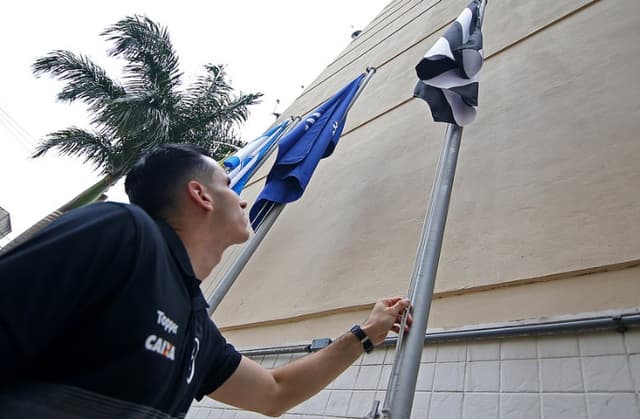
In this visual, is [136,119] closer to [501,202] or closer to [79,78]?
[79,78]

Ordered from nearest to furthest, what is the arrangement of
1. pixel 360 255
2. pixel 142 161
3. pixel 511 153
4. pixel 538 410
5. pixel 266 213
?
pixel 142 161 → pixel 538 410 → pixel 511 153 → pixel 360 255 → pixel 266 213

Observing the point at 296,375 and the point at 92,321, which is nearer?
the point at 92,321

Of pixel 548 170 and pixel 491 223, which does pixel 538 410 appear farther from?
pixel 548 170

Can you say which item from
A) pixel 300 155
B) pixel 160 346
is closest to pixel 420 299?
pixel 160 346

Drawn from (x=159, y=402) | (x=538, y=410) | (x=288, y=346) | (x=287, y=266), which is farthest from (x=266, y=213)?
(x=159, y=402)

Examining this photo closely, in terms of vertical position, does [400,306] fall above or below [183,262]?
below

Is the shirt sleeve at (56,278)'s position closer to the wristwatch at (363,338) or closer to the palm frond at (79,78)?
the wristwatch at (363,338)

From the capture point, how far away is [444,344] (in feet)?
6.96

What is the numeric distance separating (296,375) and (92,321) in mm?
→ 992

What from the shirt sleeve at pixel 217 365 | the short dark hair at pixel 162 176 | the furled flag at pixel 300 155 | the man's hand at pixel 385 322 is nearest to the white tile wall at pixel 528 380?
the man's hand at pixel 385 322

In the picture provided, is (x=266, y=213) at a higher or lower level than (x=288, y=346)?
higher

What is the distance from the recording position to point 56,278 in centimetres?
68

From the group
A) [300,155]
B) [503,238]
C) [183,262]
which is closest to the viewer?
[183,262]

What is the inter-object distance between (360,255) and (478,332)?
1.44 metres
